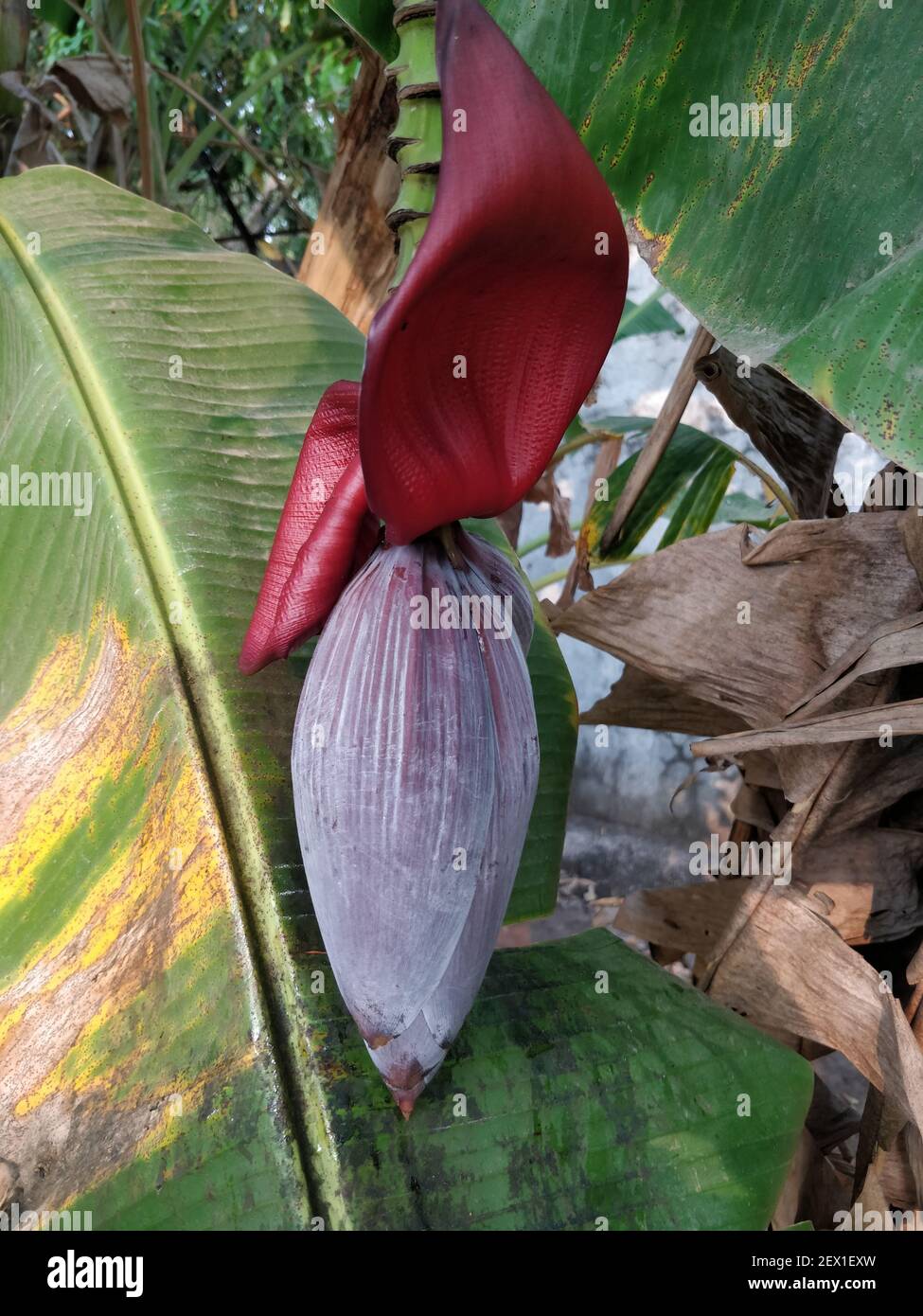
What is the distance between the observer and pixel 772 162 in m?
0.36

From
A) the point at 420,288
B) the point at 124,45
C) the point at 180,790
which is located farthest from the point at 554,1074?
the point at 124,45

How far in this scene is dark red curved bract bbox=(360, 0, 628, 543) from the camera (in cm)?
22

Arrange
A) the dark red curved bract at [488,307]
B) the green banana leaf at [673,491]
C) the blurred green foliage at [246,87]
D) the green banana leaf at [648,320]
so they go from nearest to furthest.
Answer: the dark red curved bract at [488,307]
the green banana leaf at [673,491]
the green banana leaf at [648,320]
the blurred green foliage at [246,87]

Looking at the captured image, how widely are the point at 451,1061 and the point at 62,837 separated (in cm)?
18

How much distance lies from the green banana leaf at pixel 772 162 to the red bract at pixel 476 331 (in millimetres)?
89

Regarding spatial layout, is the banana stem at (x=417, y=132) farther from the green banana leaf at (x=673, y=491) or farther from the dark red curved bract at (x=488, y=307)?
the green banana leaf at (x=673, y=491)

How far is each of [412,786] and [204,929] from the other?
0.42ft

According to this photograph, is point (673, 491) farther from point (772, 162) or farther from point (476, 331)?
point (476, 331)

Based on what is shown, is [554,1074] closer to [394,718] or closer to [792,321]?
[394,718]

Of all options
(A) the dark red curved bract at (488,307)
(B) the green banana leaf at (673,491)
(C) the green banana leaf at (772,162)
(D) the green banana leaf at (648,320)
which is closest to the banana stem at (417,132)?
(A) the dark red curved bract at (488,307)

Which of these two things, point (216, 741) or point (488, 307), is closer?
point (488, 307)

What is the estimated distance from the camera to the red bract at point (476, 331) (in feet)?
0.73

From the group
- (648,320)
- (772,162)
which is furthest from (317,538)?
(648,320)

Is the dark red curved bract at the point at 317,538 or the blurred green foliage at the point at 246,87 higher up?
the blurred green foliage at the point at 246,87
